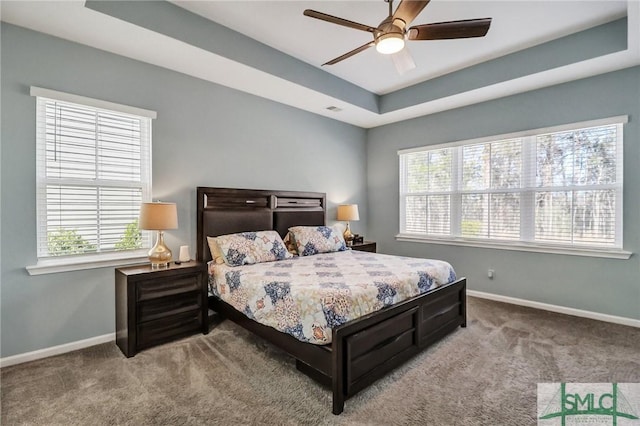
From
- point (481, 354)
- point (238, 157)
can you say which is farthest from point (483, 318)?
point (238, 157)

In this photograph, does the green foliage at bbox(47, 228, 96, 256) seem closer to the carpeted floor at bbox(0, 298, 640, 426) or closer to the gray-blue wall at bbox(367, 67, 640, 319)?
the carpeted floor at bbox(0, 298, 640, 426)

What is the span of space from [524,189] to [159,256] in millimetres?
4298

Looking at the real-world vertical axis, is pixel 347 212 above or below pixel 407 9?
below

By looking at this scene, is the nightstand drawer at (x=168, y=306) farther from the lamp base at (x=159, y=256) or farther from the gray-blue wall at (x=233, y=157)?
the gray-blue wall at (x=233, y=157)

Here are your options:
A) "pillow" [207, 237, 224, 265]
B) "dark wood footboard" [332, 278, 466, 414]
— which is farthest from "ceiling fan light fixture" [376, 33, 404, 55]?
"pillow" [207, 237, 224, 265]

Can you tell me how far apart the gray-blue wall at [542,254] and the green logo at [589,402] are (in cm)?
164

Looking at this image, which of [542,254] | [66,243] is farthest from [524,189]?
[66,243]

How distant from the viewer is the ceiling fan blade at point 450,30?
7.23 feet

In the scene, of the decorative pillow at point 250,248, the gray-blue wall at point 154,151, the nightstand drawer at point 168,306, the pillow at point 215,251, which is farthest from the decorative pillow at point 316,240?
the nightstand drawer at point 168,306

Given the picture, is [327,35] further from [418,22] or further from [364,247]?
[364,247]

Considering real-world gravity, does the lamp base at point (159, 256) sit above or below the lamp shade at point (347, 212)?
below

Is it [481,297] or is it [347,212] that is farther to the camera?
[347,212]

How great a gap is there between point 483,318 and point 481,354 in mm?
965

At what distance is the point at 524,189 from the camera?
155 inches
